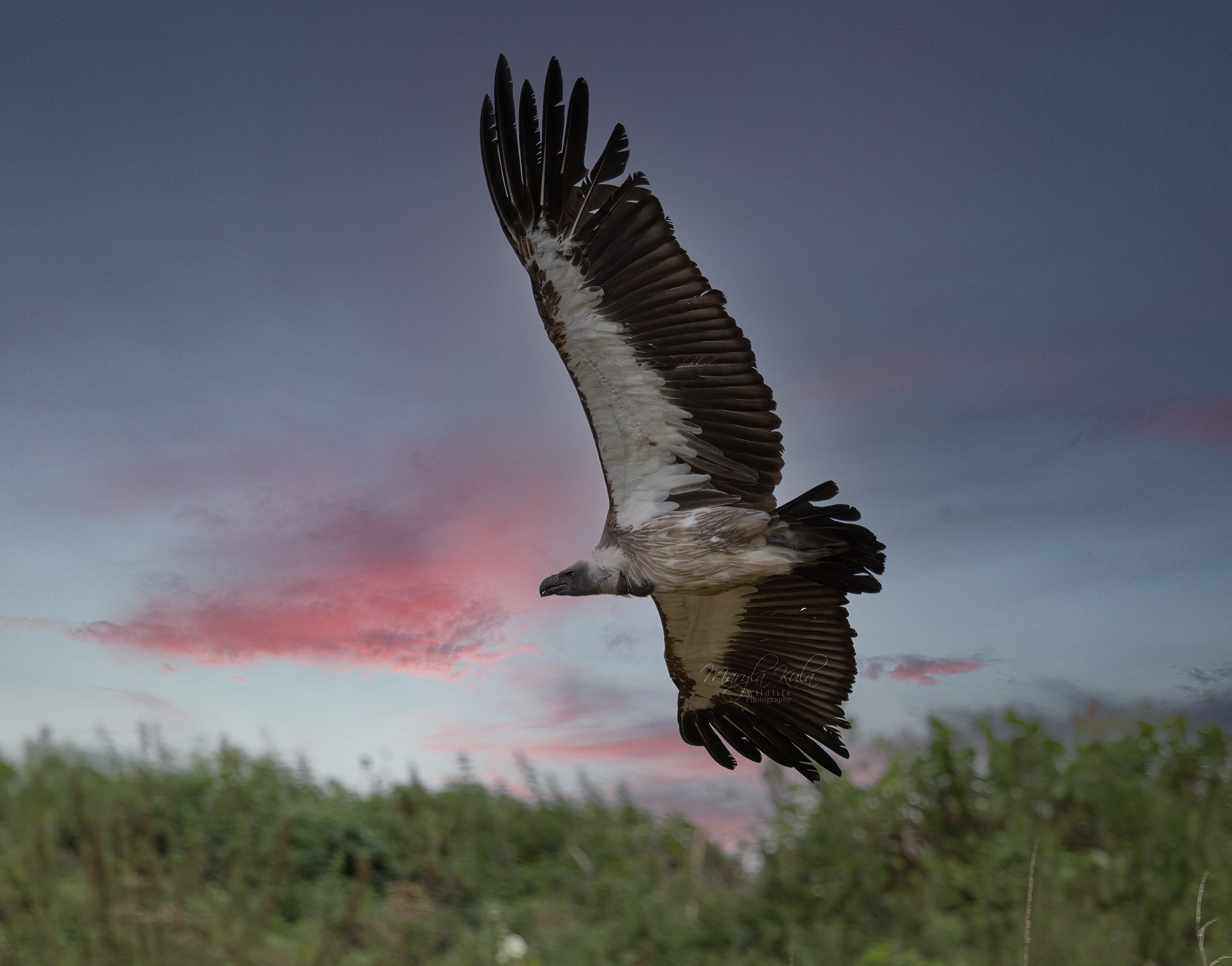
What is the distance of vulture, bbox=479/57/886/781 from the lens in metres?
3.52

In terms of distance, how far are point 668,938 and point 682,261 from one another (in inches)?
149

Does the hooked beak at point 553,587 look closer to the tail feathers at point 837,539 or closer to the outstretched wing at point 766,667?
the outstretched wing at point 766,667

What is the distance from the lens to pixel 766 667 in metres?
4.47

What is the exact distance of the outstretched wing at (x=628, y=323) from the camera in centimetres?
348

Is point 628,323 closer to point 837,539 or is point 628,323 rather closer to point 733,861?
point 837,539

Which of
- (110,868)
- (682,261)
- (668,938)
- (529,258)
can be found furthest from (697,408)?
(668,938)

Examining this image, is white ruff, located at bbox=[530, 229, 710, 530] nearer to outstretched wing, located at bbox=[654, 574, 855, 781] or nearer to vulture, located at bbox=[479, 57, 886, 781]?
vulture, located at bbox=[479, 57, 886, 781]

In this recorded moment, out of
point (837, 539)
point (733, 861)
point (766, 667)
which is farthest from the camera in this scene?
point (733, 861)

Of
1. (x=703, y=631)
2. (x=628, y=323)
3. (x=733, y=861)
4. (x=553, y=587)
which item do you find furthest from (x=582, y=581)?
(x=733, y=861)

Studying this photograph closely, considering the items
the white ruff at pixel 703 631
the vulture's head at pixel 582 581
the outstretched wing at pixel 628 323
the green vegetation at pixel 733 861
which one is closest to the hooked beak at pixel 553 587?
the vulture's head at pixel 582 581

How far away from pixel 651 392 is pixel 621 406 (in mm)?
139

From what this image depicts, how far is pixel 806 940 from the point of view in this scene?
18.0 ft

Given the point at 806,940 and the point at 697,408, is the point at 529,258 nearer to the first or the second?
the point at 697,408

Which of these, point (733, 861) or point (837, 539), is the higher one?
point (837, 539)
